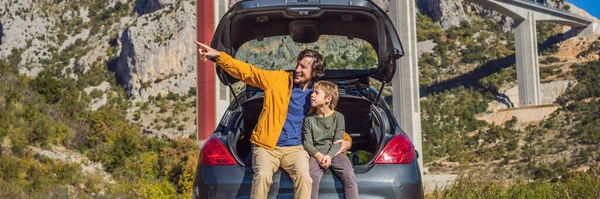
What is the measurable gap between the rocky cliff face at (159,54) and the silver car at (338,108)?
81.3 m

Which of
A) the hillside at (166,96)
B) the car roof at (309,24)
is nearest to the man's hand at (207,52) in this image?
the car roof at (309,24)

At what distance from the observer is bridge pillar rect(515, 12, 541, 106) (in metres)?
59.3

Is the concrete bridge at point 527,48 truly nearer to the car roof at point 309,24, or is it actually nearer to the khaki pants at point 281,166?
the car roof at point 309,24

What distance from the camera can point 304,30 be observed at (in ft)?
20.1

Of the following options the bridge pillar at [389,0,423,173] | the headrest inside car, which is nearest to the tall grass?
the headrest inside car

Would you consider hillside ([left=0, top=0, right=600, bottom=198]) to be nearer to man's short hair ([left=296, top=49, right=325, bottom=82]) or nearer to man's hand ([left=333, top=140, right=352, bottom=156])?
man's short hair ([left=296, top=49, right=325, bottom=82])

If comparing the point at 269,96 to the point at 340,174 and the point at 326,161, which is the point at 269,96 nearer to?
the point at 326,161

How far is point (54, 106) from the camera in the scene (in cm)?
2645

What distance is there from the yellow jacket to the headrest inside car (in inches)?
49.0

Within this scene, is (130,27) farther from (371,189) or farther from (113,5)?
(371,189)

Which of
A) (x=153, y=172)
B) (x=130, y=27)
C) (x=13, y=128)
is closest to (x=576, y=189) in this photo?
(x=153, y=172)

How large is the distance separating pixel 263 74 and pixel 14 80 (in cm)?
2470

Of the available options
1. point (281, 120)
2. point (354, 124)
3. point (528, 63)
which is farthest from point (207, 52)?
A: point (528, 63)

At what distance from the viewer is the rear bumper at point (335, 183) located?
4508 mm
